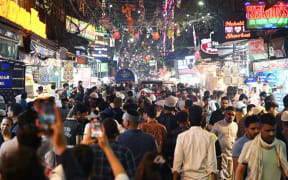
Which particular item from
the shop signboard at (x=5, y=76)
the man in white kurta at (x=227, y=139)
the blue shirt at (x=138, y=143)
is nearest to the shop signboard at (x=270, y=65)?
the man in white kurta at (x=227, y=139)

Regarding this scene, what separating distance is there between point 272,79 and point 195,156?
11090 mm

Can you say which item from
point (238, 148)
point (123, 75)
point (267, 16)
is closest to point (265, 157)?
point (238, 148)

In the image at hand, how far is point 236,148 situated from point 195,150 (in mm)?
813

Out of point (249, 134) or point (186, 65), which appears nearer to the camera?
point (249, 134)

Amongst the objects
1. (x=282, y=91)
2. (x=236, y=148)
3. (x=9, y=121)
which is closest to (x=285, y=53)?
(x=282, y=91)

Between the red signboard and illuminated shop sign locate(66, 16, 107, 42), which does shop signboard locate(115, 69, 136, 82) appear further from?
the red signboard

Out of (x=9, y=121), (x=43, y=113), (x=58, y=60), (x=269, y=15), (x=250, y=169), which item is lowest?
(x=250, y=169)

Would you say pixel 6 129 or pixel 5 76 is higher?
pixel 5 76

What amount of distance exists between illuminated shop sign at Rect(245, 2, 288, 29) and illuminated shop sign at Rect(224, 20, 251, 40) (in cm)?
339

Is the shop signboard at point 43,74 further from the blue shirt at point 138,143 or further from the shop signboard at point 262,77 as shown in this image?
the blue shirt at point 138,143

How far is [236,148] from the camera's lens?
218 inches

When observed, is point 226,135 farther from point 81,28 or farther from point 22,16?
point 81,28

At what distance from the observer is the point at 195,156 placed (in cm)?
514

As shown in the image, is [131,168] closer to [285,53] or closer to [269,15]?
[269,15]
